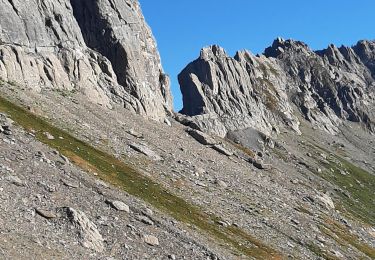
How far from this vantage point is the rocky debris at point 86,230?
33.5 metres

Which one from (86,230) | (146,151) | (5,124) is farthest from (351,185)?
(86,230)

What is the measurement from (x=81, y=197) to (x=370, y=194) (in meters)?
133

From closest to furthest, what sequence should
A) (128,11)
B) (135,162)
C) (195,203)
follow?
(195,203) → (135,162) → (128,11)

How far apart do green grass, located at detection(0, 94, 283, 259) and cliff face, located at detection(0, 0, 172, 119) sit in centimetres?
2246

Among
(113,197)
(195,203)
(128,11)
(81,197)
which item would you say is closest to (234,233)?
(195,203)

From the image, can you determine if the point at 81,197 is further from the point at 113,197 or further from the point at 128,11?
the point at 128,11

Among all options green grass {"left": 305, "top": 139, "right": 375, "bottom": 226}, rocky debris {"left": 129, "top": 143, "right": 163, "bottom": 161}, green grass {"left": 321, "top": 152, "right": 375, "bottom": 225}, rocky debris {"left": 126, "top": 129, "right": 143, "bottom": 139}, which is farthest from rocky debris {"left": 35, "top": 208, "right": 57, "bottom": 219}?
green grass {"left": 321, "top": 152, "right": 375, "bottom": 225}

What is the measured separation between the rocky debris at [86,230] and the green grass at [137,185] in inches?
585

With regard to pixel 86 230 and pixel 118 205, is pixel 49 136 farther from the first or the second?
pixel 86 230

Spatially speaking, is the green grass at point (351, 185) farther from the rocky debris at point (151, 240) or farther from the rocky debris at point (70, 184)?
the rocky debris at point (70, 184)

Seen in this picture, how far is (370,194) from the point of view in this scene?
153125mm

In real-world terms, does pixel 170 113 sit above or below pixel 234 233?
above

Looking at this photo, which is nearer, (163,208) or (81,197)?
(81,197)

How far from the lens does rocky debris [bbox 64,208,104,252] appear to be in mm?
33500
